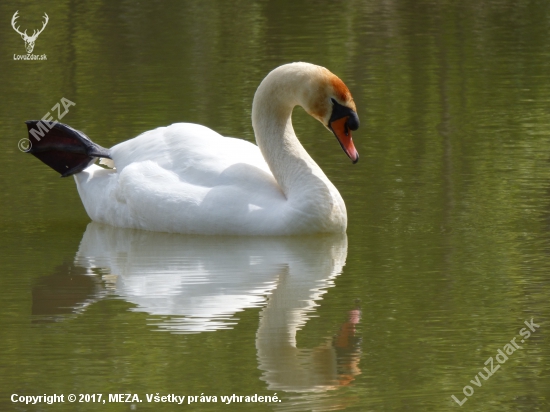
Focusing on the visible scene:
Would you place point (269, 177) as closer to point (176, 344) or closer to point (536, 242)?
point (536, 242)

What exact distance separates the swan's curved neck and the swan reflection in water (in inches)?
16.7

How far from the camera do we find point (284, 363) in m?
6.73

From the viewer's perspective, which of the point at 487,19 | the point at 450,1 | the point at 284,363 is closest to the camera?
the point at 284,363

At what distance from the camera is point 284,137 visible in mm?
9945

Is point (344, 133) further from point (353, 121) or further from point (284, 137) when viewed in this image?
point (284, 137)

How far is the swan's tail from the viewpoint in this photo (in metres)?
10.8

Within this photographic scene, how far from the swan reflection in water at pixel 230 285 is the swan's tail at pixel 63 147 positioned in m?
0.68

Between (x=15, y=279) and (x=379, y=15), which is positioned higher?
(x=15, y=279)

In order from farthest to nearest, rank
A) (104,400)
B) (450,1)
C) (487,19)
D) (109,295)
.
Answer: (450,1) < (487,19) < (109,295) < (104,400)

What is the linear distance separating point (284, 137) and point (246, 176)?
54 cm

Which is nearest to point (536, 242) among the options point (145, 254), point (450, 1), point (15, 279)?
point (145, 254)

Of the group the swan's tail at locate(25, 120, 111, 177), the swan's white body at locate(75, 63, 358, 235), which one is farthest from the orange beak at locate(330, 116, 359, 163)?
the swan's tail at locate(25, 120, 111, 177)

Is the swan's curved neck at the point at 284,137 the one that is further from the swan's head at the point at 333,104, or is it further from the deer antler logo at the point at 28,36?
the deer antler logo at the point at 28,36

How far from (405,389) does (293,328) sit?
1240 mm
